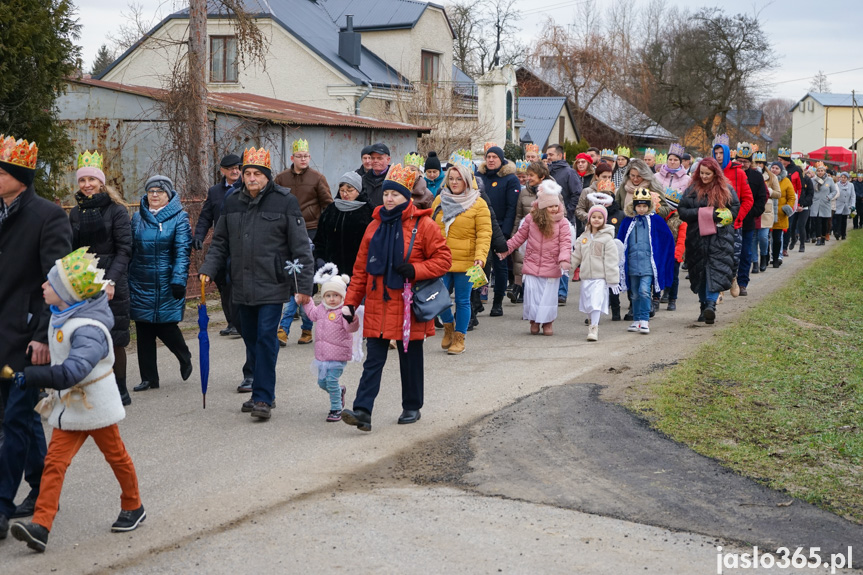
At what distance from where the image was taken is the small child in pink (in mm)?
7777

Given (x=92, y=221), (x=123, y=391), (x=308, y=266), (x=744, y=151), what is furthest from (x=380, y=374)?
(x=744, y=151)

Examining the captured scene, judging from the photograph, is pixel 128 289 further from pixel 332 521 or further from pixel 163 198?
pixel 332 521

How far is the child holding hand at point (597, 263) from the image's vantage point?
1186cm

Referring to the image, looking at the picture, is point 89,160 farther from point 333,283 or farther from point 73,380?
point 73,380

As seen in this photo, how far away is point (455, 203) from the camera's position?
36.7 ft

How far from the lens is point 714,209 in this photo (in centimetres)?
1227

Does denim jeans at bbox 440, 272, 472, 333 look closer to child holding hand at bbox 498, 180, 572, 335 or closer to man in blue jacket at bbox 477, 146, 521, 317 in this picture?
child holding hand at bbox 498, 180, 572, 335

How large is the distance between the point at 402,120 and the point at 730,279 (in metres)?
24.0

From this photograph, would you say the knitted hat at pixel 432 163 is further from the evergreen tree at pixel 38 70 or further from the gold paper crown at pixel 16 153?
the gold paper crown at pixel 16 153

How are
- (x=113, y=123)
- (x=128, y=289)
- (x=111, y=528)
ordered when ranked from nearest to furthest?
(x=111, y=528)
(x=128, y=289)
(x=113, y=123)

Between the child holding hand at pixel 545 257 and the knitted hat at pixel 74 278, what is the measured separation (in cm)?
731

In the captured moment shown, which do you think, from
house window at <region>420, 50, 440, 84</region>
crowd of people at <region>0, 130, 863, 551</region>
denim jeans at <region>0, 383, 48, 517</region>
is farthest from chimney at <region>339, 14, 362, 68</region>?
denim jeans at <region>0, 383, 48, 517</region>

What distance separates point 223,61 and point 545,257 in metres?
26.0

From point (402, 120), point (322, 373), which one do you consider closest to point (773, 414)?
point (322, 373)
